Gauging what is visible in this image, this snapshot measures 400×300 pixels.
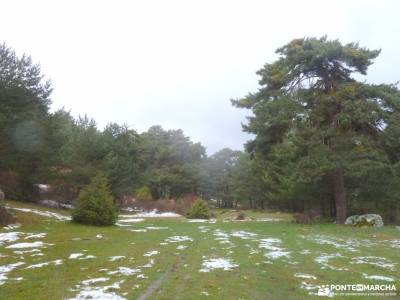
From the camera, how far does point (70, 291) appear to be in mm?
6398

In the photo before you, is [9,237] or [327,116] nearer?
[9,237]

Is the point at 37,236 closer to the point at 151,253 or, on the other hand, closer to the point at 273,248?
the point at 151,253

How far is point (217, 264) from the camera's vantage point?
9062 mm

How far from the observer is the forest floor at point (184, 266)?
6.53m

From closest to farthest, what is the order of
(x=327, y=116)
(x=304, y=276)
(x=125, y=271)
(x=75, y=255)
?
1. (x=304, y=276)
2. (x=125, y=271)
3. (x=75, y=255)
4. (x=327, y=116)

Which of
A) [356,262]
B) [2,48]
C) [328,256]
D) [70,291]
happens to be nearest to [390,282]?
[356,262]

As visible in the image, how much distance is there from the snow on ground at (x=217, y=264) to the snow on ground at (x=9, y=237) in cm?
668

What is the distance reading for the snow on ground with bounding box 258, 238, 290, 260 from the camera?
10.5m

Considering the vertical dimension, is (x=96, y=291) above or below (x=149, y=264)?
below

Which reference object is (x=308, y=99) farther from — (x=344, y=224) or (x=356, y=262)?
(x=356, y=262)

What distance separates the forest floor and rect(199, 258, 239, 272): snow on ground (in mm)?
24

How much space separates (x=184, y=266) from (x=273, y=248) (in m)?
4.14

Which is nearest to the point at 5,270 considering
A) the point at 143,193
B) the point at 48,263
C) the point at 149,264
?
the point at 48,263

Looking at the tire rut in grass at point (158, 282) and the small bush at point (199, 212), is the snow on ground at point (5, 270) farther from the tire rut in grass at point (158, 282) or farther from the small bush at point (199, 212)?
the small bush at point (199, 212)
